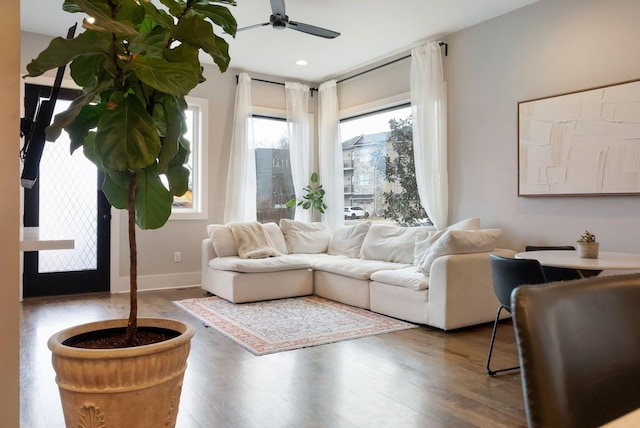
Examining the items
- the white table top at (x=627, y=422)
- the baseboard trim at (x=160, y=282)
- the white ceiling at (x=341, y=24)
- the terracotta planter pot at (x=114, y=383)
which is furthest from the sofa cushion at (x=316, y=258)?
the white table top at (x=627, y=422)

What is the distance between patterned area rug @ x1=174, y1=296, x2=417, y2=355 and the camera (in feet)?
11.6

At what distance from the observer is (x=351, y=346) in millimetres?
3398

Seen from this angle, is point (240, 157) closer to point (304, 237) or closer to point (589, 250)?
point (304, 237)

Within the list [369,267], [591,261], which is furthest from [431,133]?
[591,261]

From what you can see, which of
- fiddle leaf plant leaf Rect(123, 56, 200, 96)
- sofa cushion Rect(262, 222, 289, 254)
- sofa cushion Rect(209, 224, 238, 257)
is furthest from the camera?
sofa cushion Rect(262, 222, 289, 254)

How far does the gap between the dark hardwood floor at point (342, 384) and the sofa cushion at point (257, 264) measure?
3.74 feet

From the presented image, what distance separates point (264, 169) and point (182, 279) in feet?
6.25

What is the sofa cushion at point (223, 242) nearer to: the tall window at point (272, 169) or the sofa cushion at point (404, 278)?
the tall window at point (272, 169)

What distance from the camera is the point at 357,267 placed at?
4746 millimetres

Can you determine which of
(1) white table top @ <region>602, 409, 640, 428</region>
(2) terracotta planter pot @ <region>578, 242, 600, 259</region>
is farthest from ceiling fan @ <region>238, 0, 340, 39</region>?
(1) white table top @ <region>602, 409, 640, 428</region>

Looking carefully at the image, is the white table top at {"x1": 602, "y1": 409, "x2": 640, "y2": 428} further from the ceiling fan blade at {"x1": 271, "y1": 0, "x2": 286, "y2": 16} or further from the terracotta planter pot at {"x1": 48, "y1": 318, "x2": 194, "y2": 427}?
the ceiling fan blade at {"x1": 271, "y1": 0, "x2": 286, "y2": 16}

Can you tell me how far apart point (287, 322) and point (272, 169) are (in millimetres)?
3141

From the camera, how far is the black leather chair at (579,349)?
0.73m

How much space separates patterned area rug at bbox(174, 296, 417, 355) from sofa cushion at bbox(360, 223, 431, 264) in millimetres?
747
